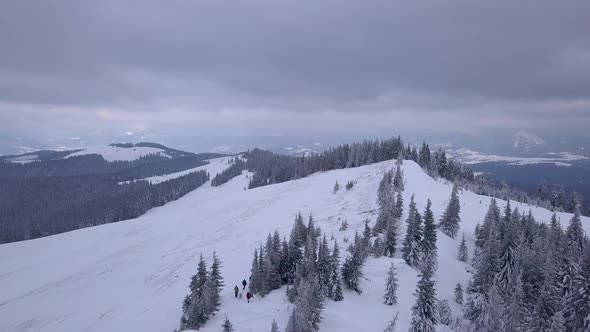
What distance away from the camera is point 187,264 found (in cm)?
4634

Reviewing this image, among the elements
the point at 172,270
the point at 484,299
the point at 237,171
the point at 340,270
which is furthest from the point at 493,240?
the point at 237,171

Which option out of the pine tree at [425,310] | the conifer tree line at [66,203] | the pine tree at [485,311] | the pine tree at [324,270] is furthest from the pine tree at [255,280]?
the conifer tree line at [66,203]

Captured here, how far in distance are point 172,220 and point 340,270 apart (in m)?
67.8

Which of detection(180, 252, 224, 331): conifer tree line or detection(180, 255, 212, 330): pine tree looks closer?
detection(180, 255, 212, 330): pine tree

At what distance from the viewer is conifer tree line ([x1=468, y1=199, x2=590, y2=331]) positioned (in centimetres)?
1962

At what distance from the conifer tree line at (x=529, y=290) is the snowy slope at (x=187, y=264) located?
492 cm

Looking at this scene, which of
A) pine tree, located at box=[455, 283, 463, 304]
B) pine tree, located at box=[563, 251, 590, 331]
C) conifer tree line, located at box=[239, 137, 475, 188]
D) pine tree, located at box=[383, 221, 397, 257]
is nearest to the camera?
pine tree, located at box=[563, 251, 590, 331]

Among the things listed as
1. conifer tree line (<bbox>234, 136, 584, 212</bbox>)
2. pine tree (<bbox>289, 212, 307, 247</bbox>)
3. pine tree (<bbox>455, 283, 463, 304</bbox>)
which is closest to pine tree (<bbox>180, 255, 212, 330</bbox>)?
pine tree (<bbox>289, 212, 307, 247</bbox>)

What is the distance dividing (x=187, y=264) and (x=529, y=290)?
41891mm

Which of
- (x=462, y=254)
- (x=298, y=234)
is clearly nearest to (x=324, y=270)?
(x=298, y=234)

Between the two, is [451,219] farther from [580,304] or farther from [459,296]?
[580,304]

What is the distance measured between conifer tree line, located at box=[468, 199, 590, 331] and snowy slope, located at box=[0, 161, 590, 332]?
16.1ft

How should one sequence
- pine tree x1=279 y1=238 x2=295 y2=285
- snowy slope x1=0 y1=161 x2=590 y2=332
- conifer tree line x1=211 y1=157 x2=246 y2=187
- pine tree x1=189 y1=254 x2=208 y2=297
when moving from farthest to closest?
conifer tree line x1=211 y1=157 x2=246 y2=187 → pine tree x1=279 y1=238 x2=295 y2=285 → snowy slope x1=0 y1=161 x2=590 y2=332 → pine tree x1=189 y1=254 x2=208 y2=297

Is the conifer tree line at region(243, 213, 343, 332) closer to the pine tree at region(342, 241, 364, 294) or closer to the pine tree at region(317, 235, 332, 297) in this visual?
the pine tree at region(317, 235, 332, 297)
